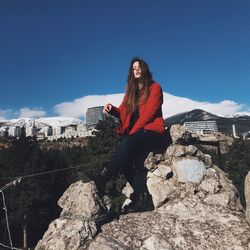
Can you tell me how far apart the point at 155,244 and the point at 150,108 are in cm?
252

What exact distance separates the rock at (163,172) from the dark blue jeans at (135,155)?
0.86 ft

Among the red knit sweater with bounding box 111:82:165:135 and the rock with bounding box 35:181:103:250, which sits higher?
the red knit sweater with bounding box 111:82:165:135

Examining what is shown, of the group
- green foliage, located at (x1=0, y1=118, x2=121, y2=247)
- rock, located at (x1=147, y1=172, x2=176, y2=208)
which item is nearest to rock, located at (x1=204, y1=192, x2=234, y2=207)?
rock, located at (x1=147, y1=172, x2=176, y2=208)

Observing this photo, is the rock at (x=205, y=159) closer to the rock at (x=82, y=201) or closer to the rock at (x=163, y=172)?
the rock at (x=163, y=172)

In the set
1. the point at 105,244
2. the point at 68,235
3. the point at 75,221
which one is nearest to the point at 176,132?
the point at 75,221

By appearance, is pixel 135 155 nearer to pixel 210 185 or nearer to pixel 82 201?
pixel 210 185

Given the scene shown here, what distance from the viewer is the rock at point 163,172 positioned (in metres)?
7.70

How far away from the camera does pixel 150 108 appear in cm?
764

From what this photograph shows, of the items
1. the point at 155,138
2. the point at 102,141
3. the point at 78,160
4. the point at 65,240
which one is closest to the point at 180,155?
the point at 155,138

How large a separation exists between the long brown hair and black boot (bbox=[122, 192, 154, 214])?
1.61 m

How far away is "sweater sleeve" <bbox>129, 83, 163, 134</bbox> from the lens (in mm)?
7656

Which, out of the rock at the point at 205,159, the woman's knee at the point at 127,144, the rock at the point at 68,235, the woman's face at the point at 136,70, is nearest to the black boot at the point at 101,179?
the woman's knee at the point at 127,144

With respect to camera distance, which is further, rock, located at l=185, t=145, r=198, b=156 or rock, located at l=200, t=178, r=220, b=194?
rock, located at l=185, t=145, r=198, b=156

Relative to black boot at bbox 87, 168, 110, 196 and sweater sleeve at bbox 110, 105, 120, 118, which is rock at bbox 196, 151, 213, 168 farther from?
black boot at bbox 87, 168, 110, 196
